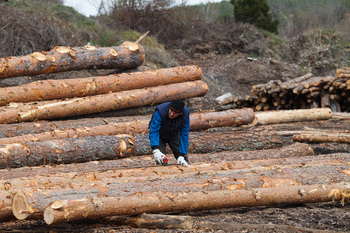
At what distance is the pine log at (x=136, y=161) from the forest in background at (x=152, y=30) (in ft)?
26.6

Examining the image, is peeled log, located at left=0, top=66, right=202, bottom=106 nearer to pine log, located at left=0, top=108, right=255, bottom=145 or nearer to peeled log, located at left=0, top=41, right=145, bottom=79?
peeled log, located at left=0, top=41, right=145, bottom=79

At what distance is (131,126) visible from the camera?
7.84m

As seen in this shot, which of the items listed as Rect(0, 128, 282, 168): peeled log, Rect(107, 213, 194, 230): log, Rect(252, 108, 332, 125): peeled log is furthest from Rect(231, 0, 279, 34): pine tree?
Rect(107, 213, 194, 230): log

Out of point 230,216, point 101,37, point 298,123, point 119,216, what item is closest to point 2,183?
point 119,216

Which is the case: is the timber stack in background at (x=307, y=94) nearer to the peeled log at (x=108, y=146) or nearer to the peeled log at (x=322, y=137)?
the peeled log at (x=322, y=137)

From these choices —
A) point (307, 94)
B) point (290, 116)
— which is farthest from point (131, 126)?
point (307, 94)

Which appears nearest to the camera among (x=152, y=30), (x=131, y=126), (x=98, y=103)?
(x=131, y=126)

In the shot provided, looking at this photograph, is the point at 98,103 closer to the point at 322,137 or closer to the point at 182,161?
the point at 182,161

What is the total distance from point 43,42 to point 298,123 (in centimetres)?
897

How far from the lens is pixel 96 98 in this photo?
8.42 m

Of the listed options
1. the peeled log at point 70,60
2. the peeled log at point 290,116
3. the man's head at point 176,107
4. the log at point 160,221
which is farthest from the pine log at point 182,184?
the peeled log at point 290,116

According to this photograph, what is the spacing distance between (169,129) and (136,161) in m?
1.04

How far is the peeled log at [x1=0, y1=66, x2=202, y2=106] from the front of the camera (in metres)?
8.22

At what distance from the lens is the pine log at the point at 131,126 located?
7023 mm
